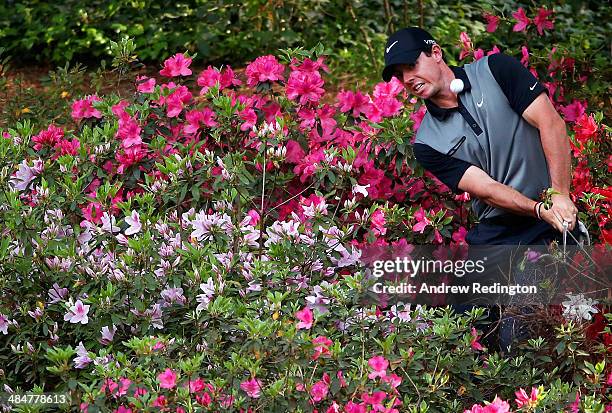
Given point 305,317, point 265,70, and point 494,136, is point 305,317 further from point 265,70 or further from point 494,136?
point 265,70

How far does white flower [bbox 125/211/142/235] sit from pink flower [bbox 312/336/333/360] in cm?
82

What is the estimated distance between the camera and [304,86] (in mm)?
4496

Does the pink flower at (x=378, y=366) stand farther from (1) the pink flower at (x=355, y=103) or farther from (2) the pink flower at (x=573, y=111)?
(2) the pink flower at (x=573, y=111)

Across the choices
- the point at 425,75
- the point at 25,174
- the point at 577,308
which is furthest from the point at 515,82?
the point at 25,174

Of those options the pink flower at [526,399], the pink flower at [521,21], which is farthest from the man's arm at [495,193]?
the pink flower at [521,21]

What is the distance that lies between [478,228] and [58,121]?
80.5 inches

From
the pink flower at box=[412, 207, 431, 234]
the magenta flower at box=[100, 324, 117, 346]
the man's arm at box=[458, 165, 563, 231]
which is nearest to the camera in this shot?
the magenta flower at box=[100, 324, 117, 346]

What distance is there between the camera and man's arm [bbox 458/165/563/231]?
12.2ft

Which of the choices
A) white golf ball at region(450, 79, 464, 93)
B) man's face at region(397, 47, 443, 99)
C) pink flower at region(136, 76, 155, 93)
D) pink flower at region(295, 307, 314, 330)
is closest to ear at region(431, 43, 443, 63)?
man's face at region(397, 47, 443, 99)

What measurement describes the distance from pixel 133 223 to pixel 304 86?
3.37ft

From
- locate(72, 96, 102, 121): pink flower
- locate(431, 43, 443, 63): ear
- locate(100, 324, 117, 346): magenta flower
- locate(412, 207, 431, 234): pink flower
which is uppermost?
locate(431, 43, 443, 63): ear

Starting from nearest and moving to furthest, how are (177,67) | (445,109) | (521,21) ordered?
(445,109)
(177,67)
(521,21)

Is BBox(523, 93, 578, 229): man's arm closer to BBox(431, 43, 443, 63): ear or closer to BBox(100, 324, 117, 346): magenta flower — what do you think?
BBox(431, 43, 443, 63): ear

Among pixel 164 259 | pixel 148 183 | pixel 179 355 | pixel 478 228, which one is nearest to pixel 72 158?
pixel 148 183
